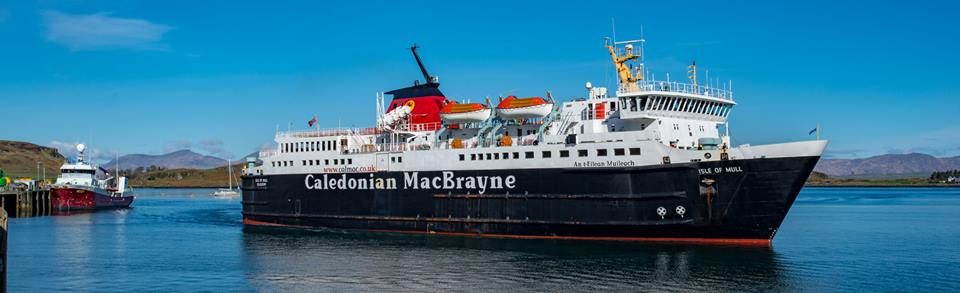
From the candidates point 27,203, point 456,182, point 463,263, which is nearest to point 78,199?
point 27,203

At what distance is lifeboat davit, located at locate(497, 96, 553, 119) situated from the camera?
3106 centimetres

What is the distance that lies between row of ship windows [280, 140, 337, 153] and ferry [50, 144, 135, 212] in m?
28.7

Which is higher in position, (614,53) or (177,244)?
(614,53)

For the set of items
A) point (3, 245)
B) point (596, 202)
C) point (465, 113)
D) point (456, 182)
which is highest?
point (465, 113)

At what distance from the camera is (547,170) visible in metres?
30.0

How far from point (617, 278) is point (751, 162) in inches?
297

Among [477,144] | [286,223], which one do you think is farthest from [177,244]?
[477,144]

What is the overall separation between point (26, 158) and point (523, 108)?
546 ft

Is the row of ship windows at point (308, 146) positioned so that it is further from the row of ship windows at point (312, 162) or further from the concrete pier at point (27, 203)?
the concrete pier at point (27, 203)

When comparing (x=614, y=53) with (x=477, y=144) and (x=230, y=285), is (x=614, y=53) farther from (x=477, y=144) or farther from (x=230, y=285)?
(x=230, y=285)

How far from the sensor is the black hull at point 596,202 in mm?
27172

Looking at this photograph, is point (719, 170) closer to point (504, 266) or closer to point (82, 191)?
point (504, 266)

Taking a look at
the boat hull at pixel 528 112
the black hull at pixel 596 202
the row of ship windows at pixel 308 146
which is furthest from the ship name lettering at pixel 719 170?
the row of ship windows at pixel 308 146

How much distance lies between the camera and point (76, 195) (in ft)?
196
